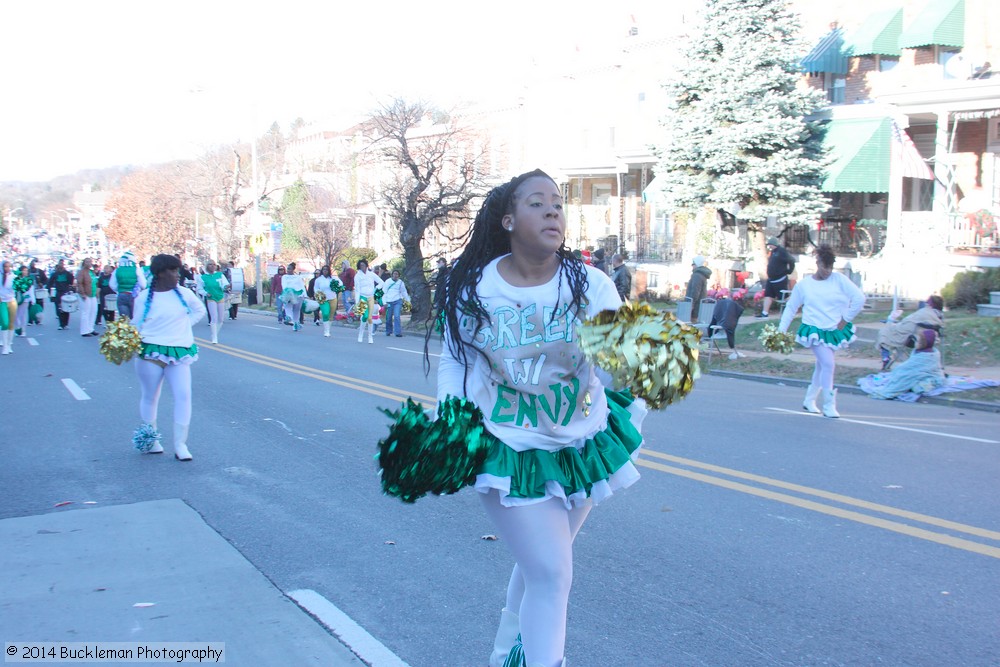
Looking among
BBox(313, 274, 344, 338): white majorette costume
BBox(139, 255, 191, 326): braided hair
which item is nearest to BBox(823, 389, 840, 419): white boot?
BBox(139, 255, 191, 326): braided hair

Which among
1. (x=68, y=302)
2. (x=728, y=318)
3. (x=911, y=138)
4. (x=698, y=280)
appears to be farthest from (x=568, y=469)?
(x=68, y=302)

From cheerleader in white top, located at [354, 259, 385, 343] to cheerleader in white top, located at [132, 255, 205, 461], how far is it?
1239 centimetres

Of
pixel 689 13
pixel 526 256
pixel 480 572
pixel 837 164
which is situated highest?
pixel 689 13

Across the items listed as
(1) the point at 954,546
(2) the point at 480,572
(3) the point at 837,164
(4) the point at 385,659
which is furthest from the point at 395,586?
(3) the point at 837,164

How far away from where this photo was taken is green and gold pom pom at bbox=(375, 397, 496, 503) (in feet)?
10.6

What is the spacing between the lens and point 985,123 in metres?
22.4

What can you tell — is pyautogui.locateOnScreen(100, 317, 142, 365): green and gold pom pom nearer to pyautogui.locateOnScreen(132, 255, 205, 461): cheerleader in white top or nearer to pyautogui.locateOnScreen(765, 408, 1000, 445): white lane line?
pyautogui.locateOnScreen(132, 255, 205, 461): cheerleader in white top

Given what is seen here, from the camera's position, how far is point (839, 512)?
6.46 metres

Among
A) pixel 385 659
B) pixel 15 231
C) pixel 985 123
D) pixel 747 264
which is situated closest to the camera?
pixel 385 659

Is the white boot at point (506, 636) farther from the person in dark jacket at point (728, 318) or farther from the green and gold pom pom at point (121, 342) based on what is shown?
the person in dark jacket at point (728, 318)

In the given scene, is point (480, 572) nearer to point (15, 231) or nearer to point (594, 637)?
point (594, 637)

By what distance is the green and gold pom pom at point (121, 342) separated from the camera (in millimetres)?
8734

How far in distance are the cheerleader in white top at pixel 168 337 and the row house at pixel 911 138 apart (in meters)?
16.1

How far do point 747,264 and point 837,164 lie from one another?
382 cm
